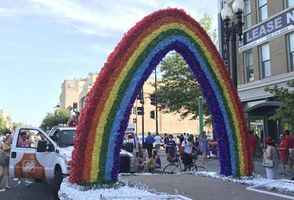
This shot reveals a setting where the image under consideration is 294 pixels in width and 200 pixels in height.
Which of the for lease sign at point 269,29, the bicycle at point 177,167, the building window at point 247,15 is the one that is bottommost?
the bicycle at point 177,167

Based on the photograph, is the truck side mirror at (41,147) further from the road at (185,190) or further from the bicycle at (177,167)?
the bicycle at (177,167)

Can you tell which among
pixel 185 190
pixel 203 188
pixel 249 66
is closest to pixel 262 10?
pixel 249 66

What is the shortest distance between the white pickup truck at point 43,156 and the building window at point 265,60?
14.2m

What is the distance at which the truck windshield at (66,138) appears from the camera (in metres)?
14.2

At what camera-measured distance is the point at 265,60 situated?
2566cm

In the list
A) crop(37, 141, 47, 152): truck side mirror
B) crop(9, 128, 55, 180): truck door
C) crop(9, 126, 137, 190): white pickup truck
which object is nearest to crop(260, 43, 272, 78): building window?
crop(9, 126, 137, 190): white pickup truck

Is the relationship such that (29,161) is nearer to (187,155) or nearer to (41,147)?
(41,147)

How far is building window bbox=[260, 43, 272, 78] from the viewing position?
25.4 meters

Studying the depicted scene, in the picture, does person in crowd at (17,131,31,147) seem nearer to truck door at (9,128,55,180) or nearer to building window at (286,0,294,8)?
truck door at (9,128,55,180)

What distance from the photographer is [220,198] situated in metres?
8.74

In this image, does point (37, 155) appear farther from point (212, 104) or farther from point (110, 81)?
point (212, 104)

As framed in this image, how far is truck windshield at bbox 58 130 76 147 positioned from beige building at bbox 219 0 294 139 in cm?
1119

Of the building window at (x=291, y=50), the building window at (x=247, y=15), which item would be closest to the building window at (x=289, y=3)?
the building window at (x=291, y=50)

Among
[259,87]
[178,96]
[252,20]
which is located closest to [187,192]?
[259,87]
